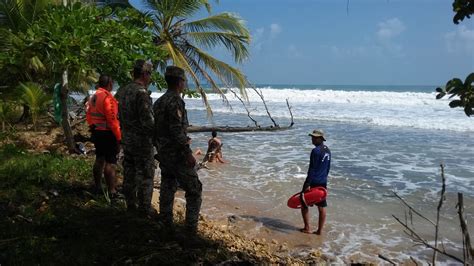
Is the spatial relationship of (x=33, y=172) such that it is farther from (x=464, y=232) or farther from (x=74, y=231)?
(x=464, y=232)

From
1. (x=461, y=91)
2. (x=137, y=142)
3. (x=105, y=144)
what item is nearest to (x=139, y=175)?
(x=137, y=142)

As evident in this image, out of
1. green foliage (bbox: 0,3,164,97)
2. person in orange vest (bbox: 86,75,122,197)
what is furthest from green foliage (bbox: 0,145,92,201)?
green foliage (bbox: 0,3,164,97)

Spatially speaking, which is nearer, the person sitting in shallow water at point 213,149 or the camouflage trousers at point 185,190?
the camouflage trousers at point 185,190

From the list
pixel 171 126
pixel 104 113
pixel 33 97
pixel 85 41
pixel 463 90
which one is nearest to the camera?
pixel 463 90

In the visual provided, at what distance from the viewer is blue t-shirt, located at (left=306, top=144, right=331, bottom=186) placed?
7.18m

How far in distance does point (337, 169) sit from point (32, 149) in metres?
7.47

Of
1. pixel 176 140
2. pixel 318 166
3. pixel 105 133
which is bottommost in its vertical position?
pixel 318 166

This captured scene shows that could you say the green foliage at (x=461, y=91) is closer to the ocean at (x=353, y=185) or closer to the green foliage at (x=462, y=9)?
the green foliage at (x=462, y=9)

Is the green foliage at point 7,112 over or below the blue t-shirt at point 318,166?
over

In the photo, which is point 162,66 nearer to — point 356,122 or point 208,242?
point 208,242

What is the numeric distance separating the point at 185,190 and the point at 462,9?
10.7 ft

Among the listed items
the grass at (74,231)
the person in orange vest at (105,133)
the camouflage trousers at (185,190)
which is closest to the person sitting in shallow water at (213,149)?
the grass at (74,231)

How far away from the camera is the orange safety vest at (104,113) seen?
6.12m

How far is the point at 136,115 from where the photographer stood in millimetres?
5055
